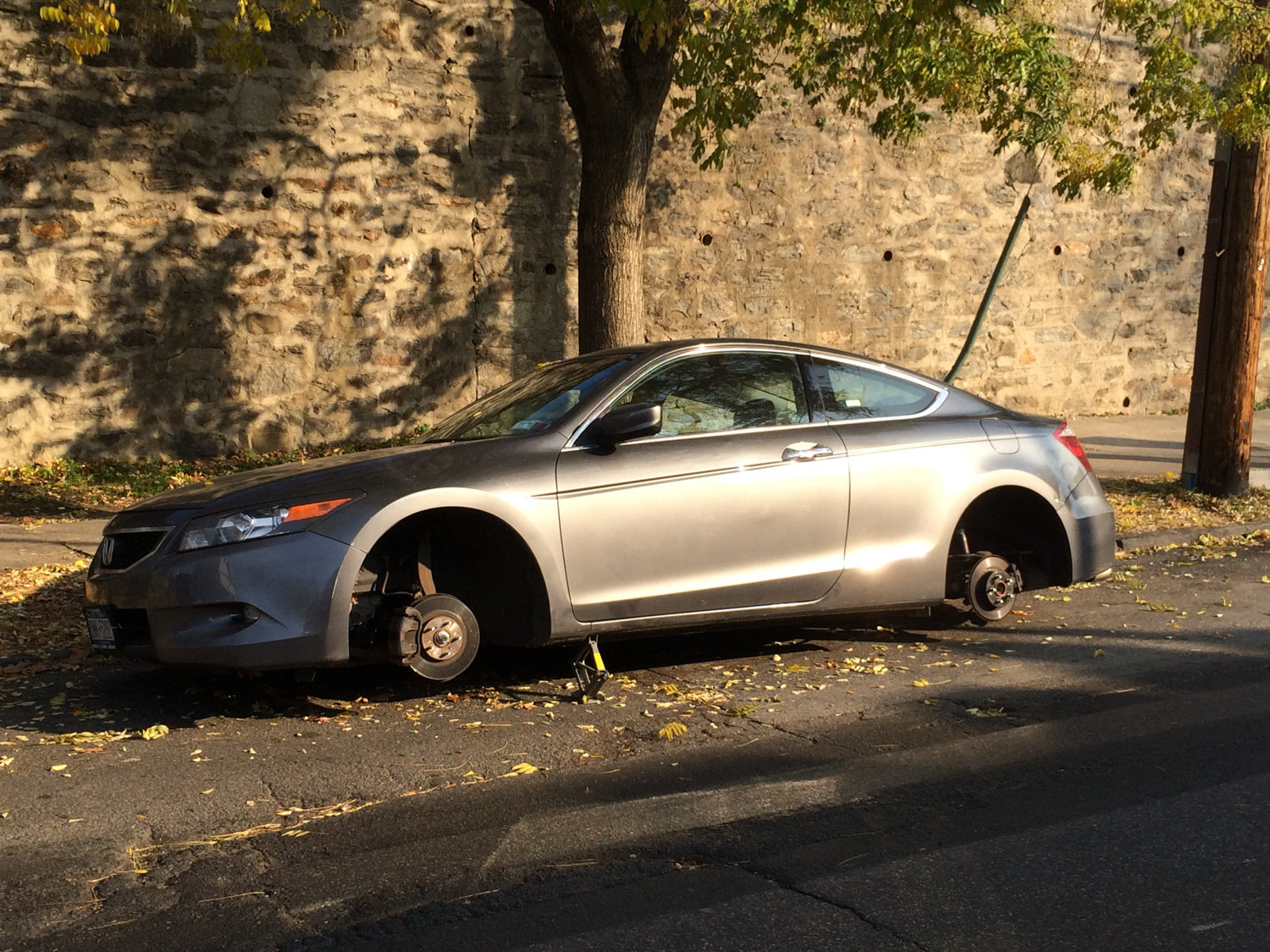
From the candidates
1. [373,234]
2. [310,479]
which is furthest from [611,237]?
[310,479]

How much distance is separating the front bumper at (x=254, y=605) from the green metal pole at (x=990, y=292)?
10.9m

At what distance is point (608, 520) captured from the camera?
5.77 meters

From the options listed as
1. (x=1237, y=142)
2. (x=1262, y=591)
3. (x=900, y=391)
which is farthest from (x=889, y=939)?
(x=1237, y=142)

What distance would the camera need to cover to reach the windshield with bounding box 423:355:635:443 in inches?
245

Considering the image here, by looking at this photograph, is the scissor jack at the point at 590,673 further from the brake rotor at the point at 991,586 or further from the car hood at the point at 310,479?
the brake rotor at the point at 991,586

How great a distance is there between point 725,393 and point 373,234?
23.1ft

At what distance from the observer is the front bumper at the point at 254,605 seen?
5234 millimetres

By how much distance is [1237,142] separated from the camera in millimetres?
10461

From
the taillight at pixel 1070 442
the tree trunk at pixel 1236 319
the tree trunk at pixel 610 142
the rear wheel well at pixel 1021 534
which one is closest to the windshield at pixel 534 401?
the rear wheel well at pixel 1021 534

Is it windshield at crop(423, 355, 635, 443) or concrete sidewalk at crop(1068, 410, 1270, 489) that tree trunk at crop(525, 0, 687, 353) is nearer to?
windshield at crop(423, 355, 635, 443)

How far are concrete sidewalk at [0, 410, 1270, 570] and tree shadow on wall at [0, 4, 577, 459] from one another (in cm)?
238

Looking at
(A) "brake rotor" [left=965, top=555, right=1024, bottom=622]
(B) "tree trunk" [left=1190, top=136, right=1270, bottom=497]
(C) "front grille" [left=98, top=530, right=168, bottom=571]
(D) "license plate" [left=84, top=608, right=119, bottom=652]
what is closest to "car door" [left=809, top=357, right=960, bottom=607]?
(A) "brake rotor" [left=965, top=555, right=1024, bottom=622]

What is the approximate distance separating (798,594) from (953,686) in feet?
2.69

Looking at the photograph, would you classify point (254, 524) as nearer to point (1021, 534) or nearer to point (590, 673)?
point (590, 673)
